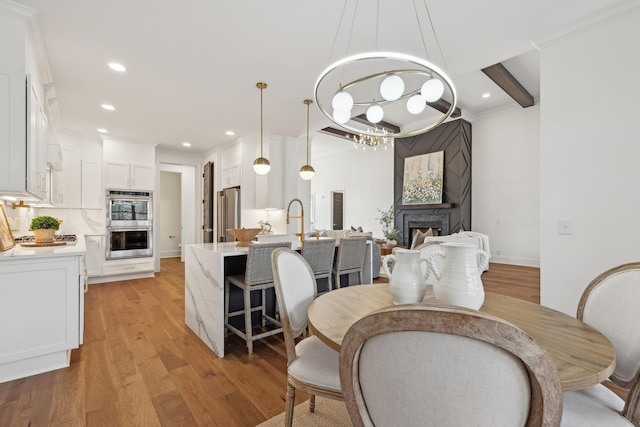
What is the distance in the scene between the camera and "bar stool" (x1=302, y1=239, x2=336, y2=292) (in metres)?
2.72

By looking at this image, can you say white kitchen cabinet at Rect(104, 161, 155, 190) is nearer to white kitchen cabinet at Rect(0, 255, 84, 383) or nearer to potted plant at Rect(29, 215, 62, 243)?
potted plant at Rect(29, 215, 62, 243)

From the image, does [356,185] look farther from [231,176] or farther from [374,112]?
[374,112]

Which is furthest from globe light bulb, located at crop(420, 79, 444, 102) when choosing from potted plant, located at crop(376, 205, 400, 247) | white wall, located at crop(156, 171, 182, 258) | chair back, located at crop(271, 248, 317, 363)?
white wall, located at crop(156, 171, 182, 258)

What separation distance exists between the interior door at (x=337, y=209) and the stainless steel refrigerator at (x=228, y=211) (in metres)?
4.79

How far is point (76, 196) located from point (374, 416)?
20.5 feet

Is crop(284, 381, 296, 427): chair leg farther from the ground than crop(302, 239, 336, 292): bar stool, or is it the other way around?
crop(302, 239, 336, 292): bar stool

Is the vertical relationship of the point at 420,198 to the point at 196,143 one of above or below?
below

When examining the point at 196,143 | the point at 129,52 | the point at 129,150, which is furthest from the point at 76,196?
the point at 129,52

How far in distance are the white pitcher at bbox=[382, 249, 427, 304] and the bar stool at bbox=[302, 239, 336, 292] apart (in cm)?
147

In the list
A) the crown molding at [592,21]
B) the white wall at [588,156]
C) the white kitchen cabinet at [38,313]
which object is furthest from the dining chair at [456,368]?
the crown molding at [592,21]

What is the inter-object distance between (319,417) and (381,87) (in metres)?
1.99

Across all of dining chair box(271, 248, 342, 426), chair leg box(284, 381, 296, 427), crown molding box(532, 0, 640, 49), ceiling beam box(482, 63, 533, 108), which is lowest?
chair leg box(284, 381, 296, 427)

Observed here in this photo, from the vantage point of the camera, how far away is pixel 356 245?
3.23 meters

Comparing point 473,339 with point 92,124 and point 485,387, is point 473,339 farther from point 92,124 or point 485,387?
point 92,124
